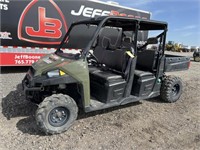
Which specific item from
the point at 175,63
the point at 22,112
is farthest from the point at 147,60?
the point at 22,112

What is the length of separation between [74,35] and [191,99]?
15.4 ft

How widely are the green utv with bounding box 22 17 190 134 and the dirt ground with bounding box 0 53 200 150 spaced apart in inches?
11.2

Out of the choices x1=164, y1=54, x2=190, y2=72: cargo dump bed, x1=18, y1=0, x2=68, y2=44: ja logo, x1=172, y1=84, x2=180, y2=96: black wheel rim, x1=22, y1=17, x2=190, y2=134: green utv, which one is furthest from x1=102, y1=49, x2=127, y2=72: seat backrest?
x1=18, y1=0, x2=68, y2=44: ja logo

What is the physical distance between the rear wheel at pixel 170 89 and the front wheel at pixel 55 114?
2610 mm

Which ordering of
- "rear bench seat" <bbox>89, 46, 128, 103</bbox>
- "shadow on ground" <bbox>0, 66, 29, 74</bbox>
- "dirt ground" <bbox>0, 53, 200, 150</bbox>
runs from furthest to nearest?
"shadow on ground" <bbox>0, 66, 29, 74</bbox> < "rear bench seat" <bbox>89, 46, 128, 103</bbox> < "dirt ground" <bbox>0, 53, 200, 150</bbox>

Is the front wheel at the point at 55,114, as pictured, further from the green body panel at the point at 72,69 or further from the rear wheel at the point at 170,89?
the rear wheel at the point at 170,89

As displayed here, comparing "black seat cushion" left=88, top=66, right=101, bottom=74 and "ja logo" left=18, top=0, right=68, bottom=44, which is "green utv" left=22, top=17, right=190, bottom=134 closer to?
"black seat cushion" left=88, top=66, right=101, bottom=74

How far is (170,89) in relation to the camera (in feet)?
16.4

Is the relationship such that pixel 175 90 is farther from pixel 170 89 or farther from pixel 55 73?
pixel 55 73

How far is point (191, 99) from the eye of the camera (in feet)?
18.1

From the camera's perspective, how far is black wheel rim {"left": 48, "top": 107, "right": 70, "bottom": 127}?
10.8 ft

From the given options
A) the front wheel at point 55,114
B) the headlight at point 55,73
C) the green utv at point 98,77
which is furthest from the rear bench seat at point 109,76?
the headlight at point 55,73

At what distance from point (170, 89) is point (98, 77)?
2088 mm

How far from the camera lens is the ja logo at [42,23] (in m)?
6.89
